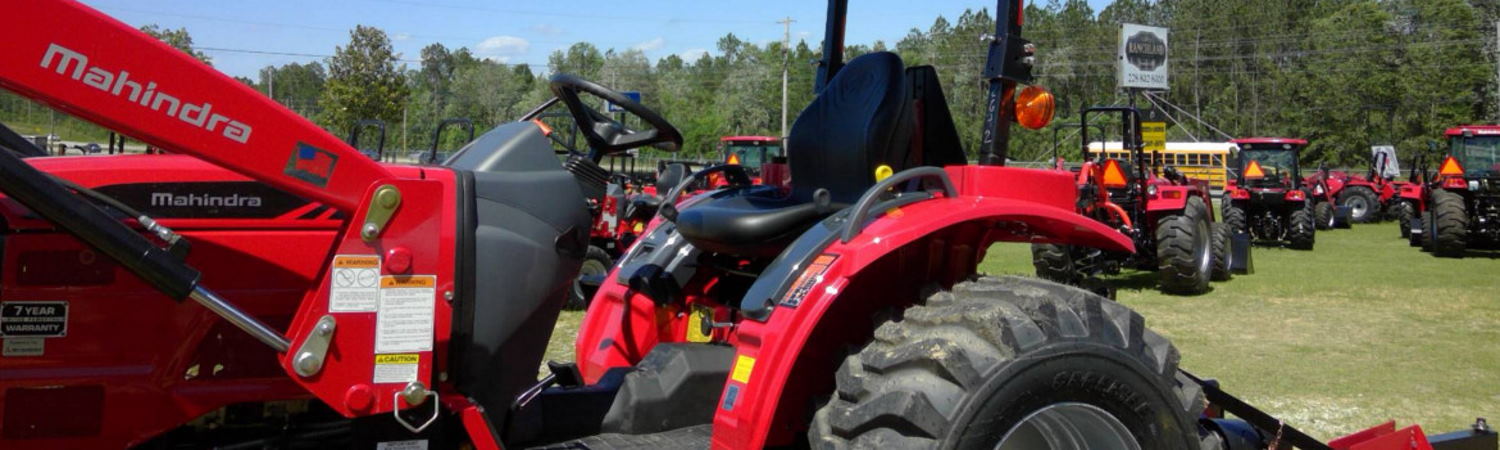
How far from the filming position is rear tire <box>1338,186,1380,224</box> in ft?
82.8

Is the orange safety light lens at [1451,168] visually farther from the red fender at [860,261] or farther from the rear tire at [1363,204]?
the red fender at [860,261]

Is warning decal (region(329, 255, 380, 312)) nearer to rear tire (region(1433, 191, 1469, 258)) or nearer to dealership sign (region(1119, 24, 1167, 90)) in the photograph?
rear tire (region(1433, 191, 1469, 258))

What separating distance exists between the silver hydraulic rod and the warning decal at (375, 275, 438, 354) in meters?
0.20

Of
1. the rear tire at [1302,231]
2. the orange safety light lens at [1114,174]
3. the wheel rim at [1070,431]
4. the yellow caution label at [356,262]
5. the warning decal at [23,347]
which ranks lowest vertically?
the rear tire at [1302,231]

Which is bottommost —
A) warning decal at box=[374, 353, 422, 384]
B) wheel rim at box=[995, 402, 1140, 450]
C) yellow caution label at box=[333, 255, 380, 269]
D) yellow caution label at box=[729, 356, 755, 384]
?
wheel rim at box=[995, 402, 1140, 450]

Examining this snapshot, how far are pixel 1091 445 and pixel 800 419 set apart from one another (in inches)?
31.8

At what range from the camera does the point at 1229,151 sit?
129ft

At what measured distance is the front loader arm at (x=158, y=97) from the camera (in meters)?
2.02

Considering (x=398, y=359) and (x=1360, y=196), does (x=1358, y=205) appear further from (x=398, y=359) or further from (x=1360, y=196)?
(x=398, y=359)

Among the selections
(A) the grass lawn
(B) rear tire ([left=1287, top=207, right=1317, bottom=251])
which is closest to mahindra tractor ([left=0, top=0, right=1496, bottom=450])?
(A) the grass lawn

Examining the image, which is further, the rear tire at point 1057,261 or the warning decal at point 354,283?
the rear tire at point 1057,261

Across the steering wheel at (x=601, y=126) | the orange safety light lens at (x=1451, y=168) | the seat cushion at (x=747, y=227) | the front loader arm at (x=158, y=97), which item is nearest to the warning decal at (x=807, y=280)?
the seat cushion at (x=747, y=227)

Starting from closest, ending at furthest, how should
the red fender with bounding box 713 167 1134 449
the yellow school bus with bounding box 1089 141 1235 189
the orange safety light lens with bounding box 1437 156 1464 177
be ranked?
the red fender with bounding box 713 167 1134 449 < the orange safety light lens with bounding box 1437 156 1464 177 < the yellow school bus with bounding box 1089 141 1235 189

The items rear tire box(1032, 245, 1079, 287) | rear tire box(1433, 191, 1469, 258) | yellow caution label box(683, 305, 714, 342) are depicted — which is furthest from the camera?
rear tire box(1433, 191, 1469, 258)
